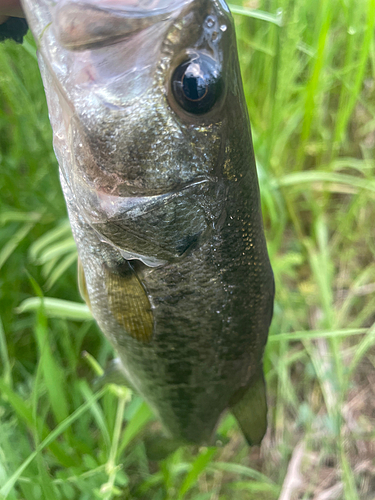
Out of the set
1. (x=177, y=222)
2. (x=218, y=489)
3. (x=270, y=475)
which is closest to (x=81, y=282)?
(x=177, y=222)

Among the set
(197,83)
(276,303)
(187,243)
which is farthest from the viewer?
(276,303)

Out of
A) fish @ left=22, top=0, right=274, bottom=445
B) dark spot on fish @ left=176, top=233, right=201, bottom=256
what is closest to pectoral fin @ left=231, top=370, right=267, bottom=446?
fish @ left=22, top=0, right=274, bottom=445

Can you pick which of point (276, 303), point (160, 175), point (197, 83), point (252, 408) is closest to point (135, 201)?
point (160, 175)

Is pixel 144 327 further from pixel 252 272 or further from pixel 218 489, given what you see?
pixel 218 489

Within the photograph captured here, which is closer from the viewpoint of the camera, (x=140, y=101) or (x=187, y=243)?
(x=140, y=101)

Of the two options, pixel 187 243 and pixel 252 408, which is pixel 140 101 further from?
pixel 252 408

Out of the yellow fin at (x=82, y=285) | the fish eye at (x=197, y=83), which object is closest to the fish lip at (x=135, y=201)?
the fish eye at (x=197, y=83)

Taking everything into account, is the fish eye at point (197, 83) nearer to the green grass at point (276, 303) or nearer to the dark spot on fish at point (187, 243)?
the dark spot on fish at point (187, 243)
